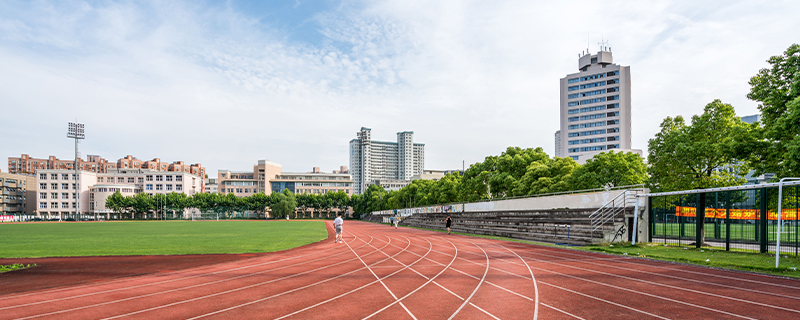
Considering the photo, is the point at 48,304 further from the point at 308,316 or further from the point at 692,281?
→ the point at 692,281

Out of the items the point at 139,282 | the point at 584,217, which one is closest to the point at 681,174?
the point at 584,217

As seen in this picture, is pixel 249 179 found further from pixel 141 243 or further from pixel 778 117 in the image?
pixel 778 117

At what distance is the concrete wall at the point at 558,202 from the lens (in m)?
26.0

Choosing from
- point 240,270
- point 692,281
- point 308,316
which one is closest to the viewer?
point 308,316

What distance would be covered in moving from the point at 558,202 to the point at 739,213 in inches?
487

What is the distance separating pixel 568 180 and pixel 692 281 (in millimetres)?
26432

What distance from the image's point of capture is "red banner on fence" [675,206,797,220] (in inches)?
682

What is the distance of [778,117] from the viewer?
15.3m

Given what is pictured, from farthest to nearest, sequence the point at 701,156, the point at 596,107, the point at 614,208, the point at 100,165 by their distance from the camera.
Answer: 1. the point at 100,165
2. the point at 596,107
3. the point at 614,208
4. the point at 701,156

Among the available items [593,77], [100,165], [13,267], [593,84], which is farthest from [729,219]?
[100,165]

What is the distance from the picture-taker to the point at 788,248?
1683 centimetres

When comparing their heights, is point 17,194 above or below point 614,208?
below

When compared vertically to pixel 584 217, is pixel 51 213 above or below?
below

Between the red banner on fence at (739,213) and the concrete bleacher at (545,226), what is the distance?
2816 mm
